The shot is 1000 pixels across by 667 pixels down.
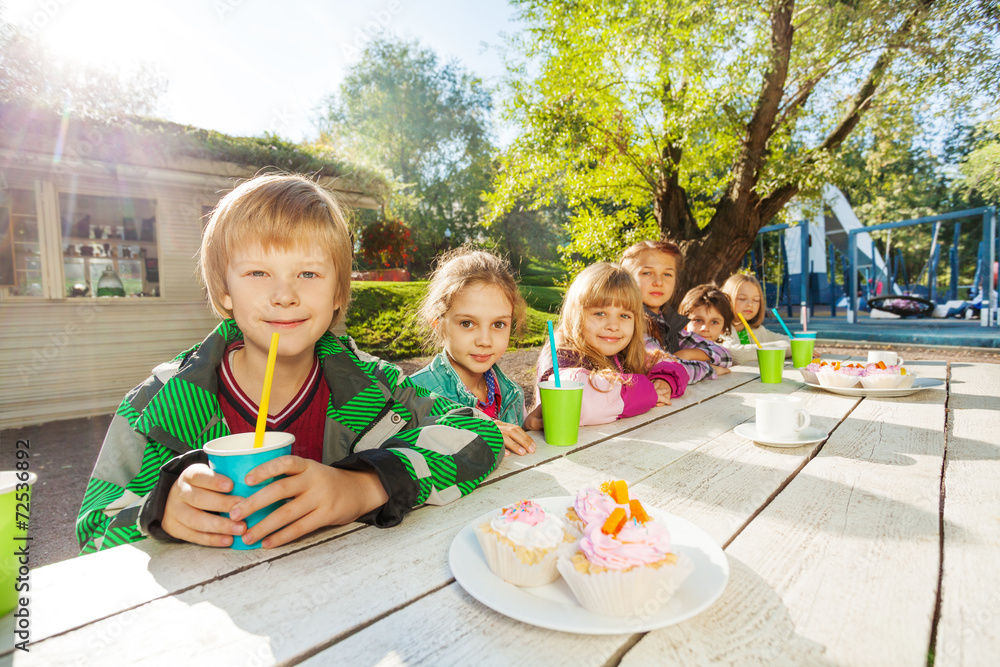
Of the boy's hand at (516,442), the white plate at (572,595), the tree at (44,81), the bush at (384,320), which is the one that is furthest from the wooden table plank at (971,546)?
the tree at (44,81)

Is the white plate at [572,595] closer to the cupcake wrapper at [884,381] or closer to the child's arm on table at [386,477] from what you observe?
the child's arm on table at [386,477]

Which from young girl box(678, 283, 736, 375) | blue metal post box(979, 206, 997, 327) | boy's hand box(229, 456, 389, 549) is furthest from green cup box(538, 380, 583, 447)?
blue metal post box(979, 206, 997, 327)

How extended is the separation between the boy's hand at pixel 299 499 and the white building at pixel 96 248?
18.1 feet

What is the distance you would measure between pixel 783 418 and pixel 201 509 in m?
1.49

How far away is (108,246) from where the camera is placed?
7359 millimetres

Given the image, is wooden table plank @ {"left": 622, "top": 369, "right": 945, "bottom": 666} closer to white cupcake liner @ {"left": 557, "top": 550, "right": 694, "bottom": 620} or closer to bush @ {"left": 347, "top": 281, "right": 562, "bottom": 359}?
white cupcake liner @ {"left": 557, "top": 550, "right": 694, "bottom": 620}

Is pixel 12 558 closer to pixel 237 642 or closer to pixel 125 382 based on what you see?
Answer: pixel 237 642

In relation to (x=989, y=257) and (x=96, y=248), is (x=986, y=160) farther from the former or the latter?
(x=96, y=248)

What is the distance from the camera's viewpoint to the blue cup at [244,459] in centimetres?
82

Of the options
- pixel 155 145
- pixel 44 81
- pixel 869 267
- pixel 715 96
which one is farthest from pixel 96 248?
pixel 869 267

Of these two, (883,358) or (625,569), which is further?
(883,358)

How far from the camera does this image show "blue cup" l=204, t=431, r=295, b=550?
82cm

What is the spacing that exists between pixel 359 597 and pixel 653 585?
423 millimetres

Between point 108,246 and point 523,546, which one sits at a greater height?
point 108,246
